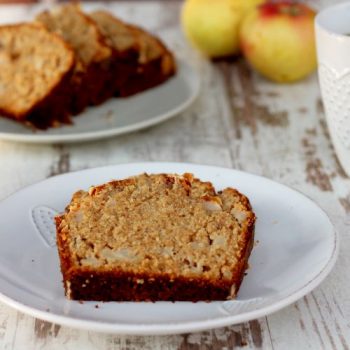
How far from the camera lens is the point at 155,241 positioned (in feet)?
4.12

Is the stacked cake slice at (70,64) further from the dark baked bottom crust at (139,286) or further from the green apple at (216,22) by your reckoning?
the dark baked bottom crust at (139,286)

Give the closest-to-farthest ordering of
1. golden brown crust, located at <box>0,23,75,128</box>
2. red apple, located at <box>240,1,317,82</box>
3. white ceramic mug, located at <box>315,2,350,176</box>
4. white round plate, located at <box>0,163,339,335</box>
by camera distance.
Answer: white round plate, located at <box>0,163,339,335</box>, white ceramic mug, located at <box>315,2,350,176</box>, golden brown crust, located at <box>0,23,75,128</box>, red apple, located at <box>240,1,317,82</box>

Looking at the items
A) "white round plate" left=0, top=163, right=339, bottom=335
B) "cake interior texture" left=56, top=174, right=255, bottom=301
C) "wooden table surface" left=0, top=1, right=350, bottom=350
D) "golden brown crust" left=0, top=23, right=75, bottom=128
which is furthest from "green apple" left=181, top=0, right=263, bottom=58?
"cake interior texture" left=56, top=174, right=255, bottom=301

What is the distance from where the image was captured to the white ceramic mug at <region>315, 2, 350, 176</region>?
165cm

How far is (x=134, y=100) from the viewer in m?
2.09

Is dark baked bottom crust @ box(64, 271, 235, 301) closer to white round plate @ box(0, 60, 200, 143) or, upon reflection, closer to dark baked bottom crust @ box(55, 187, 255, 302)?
dark baked bottom crust @ box(55, 187, 255, 302)

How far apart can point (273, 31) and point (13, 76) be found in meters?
0.71

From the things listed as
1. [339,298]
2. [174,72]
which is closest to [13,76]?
[174,72]

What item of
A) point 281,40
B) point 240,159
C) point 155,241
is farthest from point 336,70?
point 155,241

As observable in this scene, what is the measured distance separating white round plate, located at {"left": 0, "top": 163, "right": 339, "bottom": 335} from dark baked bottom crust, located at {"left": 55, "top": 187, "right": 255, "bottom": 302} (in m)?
0.01

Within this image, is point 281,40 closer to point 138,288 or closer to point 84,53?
point 84,53

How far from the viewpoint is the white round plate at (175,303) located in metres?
1.15

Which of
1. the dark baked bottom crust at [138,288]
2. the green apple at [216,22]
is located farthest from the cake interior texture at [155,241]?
the green apple at [216,22]

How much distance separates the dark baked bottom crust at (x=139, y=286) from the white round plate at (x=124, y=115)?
2.13 ft
